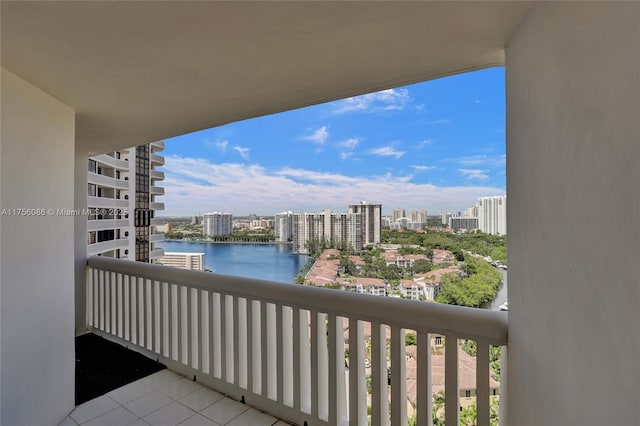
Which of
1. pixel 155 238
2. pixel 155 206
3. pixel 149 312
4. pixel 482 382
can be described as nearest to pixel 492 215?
pixel 482 382

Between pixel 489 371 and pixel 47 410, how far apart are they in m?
2.43

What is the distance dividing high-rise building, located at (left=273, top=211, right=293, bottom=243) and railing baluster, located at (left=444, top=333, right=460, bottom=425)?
3.65 feet

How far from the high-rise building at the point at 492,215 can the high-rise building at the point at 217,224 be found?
1.69 meters

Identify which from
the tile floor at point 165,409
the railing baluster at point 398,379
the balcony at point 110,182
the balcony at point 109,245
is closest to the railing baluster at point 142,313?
the tile floor at point 165,409

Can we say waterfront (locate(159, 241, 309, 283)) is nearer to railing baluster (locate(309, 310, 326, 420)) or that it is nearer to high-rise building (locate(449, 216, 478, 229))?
railing baluster (locate(309, 310, 326, 420))

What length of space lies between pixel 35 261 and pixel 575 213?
2416 mm

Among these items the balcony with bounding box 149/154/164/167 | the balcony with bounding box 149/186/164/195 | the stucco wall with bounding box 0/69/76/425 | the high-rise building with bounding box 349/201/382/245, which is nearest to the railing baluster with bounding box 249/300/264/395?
the high-rise building with bounding box 349/201/382/245

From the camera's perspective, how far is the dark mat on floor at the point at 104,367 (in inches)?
87.0

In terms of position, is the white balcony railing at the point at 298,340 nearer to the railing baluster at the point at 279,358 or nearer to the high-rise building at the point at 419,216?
the railing baluster at the point at 279,358

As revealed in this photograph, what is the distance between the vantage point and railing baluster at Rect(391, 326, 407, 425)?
1491mm

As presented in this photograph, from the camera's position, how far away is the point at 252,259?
2051 mm

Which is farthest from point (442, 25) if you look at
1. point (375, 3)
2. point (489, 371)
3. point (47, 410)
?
point (47, 410)

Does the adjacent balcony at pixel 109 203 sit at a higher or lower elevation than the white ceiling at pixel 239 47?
lower

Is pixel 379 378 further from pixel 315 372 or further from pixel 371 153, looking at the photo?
pixel 371 153
